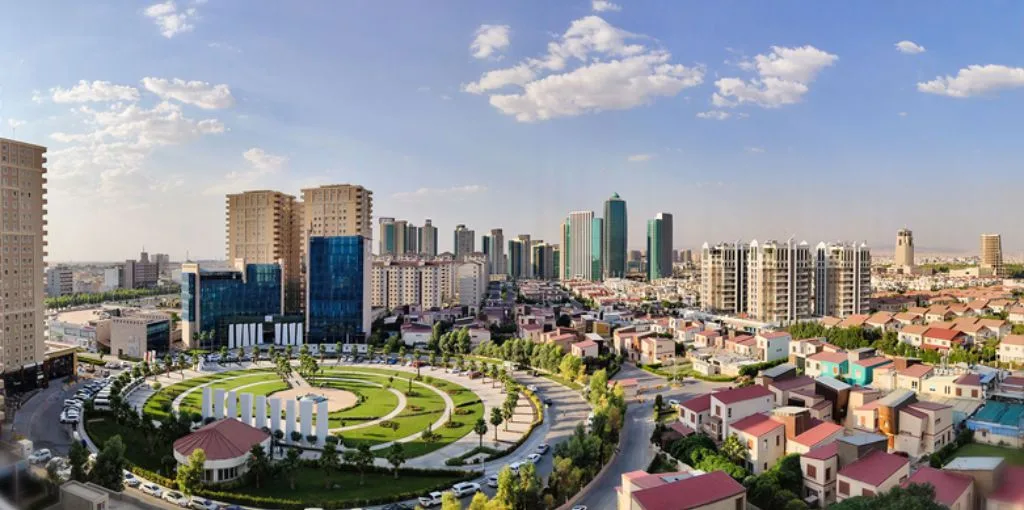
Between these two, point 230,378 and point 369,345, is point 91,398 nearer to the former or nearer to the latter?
point 230,378

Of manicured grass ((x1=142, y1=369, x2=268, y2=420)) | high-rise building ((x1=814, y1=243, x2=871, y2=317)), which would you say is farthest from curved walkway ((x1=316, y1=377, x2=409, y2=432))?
high-rise building ((x1=814, y1=243, x2=871, y2=317))

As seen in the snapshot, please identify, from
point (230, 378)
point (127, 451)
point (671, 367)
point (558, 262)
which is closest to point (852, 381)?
point (671, 367)

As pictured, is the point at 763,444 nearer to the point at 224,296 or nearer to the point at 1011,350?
the point at 1011,350

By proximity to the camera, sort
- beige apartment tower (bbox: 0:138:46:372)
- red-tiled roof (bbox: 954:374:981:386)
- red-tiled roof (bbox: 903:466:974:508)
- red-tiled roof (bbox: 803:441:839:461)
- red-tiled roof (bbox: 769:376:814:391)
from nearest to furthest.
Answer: red-tiled roof (bbox: 903:466:974:508), red-tiled roof (bbox: 803:441:839:461), red-tiled roof (bbox: 769:376:814:391), red-tiled roof (bbox: 954:374:981:386), beige apartment tower (bbox: 0:138:46:372)

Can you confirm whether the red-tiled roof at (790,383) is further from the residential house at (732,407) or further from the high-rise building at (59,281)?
the high-rise building at (59,281)

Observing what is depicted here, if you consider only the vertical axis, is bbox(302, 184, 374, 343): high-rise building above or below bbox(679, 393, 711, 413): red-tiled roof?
above

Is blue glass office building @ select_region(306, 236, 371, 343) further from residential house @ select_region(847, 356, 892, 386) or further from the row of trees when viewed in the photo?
the row of trees

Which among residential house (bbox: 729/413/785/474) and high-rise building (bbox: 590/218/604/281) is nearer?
residential house (bbox: 729/413/785/474)

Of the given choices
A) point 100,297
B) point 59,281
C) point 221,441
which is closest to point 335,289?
point 221,441

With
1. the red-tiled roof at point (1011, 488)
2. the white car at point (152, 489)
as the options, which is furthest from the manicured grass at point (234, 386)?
the red-tiled roof at point (1011, 488)
